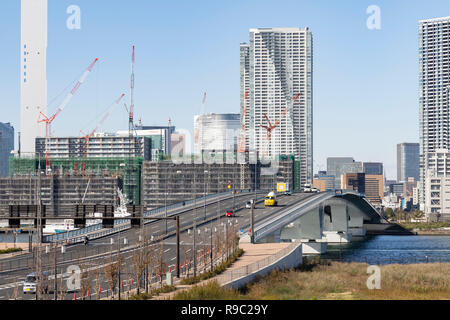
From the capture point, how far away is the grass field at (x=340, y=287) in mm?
47156

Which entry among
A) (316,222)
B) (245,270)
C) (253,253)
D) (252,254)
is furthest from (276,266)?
(316,222)

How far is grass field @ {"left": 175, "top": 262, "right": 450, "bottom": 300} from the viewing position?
47.2m

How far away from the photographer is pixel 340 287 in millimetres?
59062

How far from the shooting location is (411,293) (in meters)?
55.8

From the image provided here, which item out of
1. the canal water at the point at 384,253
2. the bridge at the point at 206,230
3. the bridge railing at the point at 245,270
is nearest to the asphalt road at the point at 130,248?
the bridge at the point at 206,230

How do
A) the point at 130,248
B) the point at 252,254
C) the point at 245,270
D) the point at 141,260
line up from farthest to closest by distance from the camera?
the point at 130,248 < the point at 252,254 < the point at 245,270 < the point at 141,260

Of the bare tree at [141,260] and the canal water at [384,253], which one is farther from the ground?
the bare tree at [141,260]

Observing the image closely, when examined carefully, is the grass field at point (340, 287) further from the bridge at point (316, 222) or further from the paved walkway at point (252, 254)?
the bridge at point (316, 222)

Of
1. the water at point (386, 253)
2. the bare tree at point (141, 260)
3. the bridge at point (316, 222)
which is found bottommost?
the water at point (386, 253)

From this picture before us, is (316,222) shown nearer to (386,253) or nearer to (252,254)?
(386,253)

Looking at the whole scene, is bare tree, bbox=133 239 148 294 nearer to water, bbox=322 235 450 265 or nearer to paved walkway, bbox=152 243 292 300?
paved walkway, bbox=152 243 292 300

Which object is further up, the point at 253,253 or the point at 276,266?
the point at 276,266
